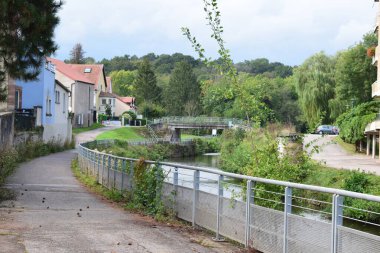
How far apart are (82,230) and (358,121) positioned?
45442mm

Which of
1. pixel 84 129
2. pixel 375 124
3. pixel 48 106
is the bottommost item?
pixel 84 129

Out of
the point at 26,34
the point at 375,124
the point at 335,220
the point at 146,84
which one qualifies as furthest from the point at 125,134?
the point at 335,220

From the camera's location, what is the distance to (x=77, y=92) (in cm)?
7969

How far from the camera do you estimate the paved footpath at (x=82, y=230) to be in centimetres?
891

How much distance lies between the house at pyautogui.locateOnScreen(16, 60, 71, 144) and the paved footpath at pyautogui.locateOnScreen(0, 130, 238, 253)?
28934 mm

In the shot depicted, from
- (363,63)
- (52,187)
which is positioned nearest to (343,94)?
(363,63)

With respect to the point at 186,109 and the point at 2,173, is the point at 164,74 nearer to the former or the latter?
the point at 186,109

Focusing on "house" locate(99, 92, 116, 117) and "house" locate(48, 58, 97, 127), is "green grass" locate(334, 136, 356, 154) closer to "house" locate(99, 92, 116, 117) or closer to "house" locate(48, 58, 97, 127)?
"house" locate(48, 58, 97, 127)

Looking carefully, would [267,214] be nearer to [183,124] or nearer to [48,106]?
[48,106]

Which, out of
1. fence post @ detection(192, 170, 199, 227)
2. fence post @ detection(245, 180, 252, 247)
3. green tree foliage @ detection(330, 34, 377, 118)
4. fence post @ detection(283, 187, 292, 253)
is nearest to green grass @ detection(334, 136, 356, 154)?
green tree foliage @ detection(330, 34, 377, 118)

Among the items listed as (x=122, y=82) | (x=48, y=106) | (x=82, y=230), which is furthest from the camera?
(x=122, y=82)

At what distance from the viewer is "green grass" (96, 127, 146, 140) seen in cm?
7151

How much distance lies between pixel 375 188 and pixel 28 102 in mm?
30578

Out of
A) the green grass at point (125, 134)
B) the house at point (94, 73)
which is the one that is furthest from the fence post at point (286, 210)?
the house at point (94, 73)
